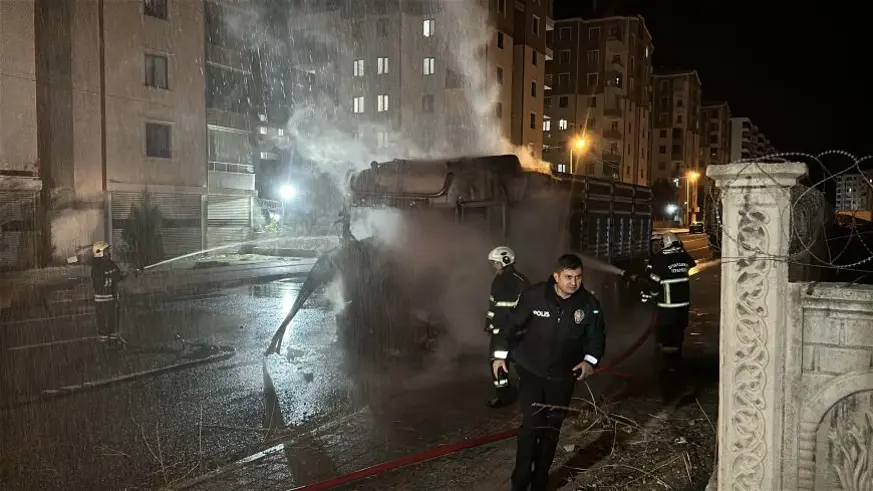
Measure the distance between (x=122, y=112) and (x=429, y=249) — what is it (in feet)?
71.5

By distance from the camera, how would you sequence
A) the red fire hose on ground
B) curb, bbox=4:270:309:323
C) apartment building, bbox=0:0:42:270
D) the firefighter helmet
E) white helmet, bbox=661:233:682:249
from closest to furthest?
the red fire hose on ground < white helmet, bbox=661:233:682:249 < the firefighter helmet < curb, bbox=4:270:309:323 < apartment building, bbox=0:0:42:270

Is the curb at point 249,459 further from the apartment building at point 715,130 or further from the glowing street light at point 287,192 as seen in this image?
the apartment building at point 715,130

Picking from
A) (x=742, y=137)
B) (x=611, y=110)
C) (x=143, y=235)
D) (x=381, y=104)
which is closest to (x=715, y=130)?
(x=742, y=137)

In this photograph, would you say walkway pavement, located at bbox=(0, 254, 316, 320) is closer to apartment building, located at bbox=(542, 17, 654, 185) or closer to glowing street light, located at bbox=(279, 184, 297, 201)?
glowing street light, located at bbox=(279, 184, 297, 201)

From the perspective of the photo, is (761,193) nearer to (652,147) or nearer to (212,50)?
(212,50)

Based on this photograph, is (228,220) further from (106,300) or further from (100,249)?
(106,300)

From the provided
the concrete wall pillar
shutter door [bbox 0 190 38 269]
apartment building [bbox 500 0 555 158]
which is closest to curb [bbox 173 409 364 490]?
the concrete wall pillar

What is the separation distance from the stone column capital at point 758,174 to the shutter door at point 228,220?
29.6 metres

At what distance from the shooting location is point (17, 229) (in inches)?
849

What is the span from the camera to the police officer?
4395 millimetres

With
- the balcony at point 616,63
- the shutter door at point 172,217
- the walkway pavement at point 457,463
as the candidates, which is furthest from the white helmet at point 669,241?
the balcony at point 616,63

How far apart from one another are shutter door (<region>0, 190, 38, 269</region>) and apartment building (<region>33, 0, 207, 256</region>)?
1276 millimetres

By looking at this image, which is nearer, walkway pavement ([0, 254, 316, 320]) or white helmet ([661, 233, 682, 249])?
white helmet ([661, 233, 682, 249])

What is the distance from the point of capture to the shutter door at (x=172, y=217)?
2570 centimetres
